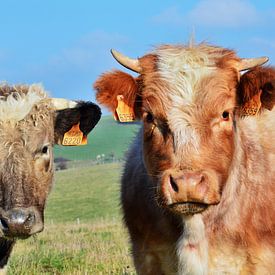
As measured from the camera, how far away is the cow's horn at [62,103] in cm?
955

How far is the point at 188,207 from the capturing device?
651cm

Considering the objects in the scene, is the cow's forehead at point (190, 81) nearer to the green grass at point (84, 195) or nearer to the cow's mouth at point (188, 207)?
the cow's mouth at point (188, 207)

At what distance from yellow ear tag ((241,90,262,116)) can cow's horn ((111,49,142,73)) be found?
1088mm

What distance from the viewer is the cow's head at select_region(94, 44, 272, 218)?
6.50m

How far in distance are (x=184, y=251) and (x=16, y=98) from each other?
312 cm

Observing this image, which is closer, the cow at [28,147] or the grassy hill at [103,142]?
the cow at [28,147]

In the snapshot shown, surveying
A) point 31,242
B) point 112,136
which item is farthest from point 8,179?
point 112,136

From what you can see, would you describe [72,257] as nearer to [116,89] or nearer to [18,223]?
[18,223]

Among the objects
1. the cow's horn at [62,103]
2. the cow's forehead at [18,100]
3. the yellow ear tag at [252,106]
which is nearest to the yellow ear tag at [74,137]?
the cow's horn at [62,103]

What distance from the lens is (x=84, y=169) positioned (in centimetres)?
6519

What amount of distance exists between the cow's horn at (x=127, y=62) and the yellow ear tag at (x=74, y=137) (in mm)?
2547

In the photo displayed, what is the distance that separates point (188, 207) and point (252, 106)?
1341mm

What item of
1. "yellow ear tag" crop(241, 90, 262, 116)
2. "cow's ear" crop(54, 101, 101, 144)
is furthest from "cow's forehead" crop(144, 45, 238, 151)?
"cow's ear" crop(54, 101, 101, 144)

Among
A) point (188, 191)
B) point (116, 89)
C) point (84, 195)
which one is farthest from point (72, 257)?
point (84, 195)
